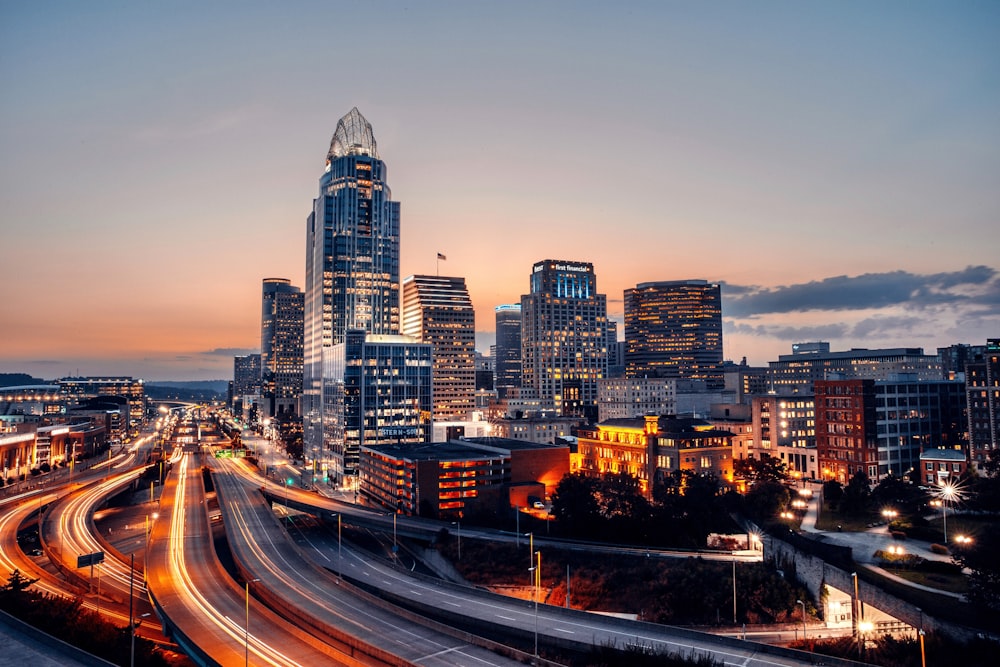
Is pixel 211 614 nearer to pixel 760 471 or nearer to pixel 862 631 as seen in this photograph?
pixel 862 631

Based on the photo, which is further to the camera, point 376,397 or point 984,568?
point 376,397

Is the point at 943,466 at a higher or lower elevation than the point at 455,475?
higher

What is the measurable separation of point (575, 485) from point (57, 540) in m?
90.5

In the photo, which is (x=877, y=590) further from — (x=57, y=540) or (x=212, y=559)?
(x=57, y=540)

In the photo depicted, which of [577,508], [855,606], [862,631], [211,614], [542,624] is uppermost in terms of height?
[577,508]

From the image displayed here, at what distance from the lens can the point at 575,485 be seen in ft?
402

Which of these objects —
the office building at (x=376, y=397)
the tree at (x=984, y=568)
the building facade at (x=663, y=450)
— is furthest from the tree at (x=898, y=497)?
the office building at (x=376, y=397)

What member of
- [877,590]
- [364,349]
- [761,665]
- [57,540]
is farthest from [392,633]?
[364,349]

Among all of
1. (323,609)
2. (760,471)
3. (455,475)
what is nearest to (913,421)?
(760,471)

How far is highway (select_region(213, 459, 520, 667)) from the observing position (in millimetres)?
62406

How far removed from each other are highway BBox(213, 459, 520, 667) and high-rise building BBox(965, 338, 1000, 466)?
117m

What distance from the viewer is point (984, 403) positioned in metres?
132

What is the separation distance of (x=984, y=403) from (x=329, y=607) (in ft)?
424

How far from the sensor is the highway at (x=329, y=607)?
62406mm
